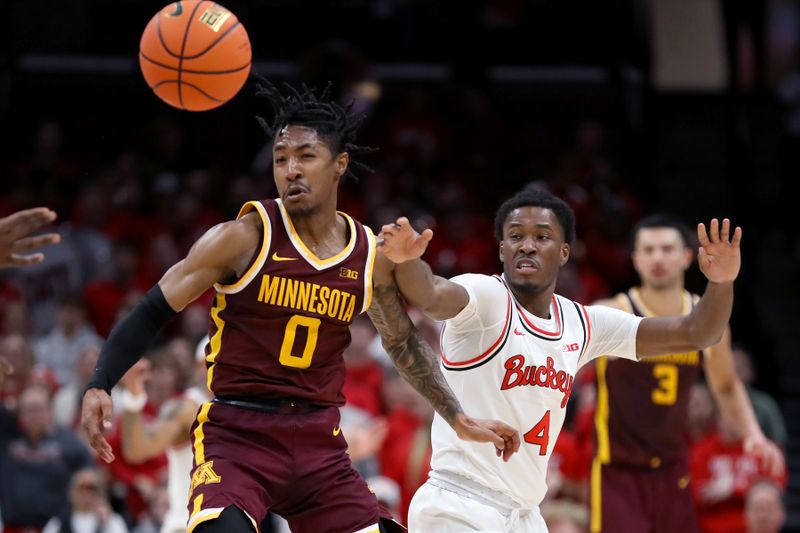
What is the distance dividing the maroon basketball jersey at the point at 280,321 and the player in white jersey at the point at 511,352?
1.12ft

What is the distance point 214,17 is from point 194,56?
0.24 m

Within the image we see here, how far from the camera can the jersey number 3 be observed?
5098 mm

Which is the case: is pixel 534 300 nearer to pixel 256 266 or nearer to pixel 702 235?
pixel 702 235

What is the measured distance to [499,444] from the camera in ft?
16.6

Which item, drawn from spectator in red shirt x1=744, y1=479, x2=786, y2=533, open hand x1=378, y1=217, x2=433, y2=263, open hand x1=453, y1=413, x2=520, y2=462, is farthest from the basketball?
spectator in red shirt x1=744, y1=479, x2=786, y2=533

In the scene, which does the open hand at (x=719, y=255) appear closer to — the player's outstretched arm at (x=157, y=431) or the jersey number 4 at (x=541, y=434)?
the jersey number 4 at (x=541, y=434)

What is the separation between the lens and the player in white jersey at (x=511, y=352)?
17.4ft

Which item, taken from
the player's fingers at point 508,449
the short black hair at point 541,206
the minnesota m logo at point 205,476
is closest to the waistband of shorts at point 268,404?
the minnesota m logo at point 205,476

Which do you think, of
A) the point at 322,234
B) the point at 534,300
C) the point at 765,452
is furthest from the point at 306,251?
the point at 765,452

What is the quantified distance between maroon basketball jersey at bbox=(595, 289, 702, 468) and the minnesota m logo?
3156 mm

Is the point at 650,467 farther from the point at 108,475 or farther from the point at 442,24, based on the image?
the point at 442,24

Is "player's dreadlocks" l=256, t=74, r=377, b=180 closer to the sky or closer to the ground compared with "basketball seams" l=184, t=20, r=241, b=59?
closer to the ground

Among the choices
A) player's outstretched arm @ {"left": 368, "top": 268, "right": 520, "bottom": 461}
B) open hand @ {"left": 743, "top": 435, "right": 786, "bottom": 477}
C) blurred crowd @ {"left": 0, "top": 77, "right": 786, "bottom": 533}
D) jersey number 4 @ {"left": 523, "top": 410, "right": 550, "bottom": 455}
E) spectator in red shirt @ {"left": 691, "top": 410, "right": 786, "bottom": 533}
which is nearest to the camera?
player's outstretched arm @ {"left": 368, "top": 268, "right": 520, "bottom": 461}

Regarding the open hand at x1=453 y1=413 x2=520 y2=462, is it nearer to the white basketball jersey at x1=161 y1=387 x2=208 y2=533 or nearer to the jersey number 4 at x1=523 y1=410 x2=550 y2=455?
the jersey number 4 at x1=523 y1=410 x2=550 y2=455
